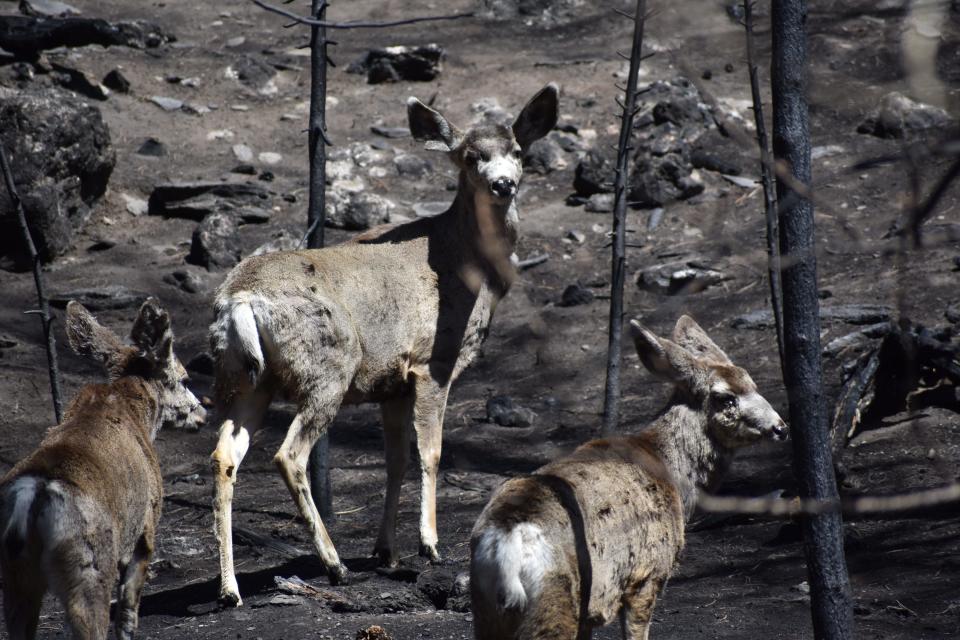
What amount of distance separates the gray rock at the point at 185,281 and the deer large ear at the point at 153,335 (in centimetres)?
679

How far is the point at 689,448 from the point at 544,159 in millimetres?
11012

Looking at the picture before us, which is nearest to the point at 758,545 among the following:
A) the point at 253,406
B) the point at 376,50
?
the point at 253,406

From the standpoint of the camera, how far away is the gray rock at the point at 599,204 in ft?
51.2

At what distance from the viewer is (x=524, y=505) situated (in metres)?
4.68

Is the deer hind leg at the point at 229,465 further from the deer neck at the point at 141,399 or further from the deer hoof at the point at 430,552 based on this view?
the deer hoof at the point at 430,552

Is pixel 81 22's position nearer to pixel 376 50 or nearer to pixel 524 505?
pixel 376 50

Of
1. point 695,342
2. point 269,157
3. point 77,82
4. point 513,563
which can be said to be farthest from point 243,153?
point 513,563

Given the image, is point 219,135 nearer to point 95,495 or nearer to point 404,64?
point 404,64

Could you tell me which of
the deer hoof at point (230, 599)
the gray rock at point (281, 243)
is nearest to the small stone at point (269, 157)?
the gray rock at point (281, 243)

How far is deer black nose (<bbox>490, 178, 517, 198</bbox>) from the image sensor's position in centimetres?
818

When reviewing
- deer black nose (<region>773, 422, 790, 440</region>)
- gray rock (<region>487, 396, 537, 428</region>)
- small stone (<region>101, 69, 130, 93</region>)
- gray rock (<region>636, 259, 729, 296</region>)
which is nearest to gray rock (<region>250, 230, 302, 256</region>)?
gray rock (<region>487, 396, 537, 428</region>)

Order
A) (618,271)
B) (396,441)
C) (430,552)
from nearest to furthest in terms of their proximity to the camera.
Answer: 1. (430,552)
2. (396,441)
3. (618,271)

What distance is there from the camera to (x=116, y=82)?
17.5m

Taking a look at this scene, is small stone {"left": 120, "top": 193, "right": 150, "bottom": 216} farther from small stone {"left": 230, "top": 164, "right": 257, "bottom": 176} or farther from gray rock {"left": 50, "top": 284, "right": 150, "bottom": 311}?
gray rock {"left": 50, "top": 284, "right": 150, "bottom": 311}
